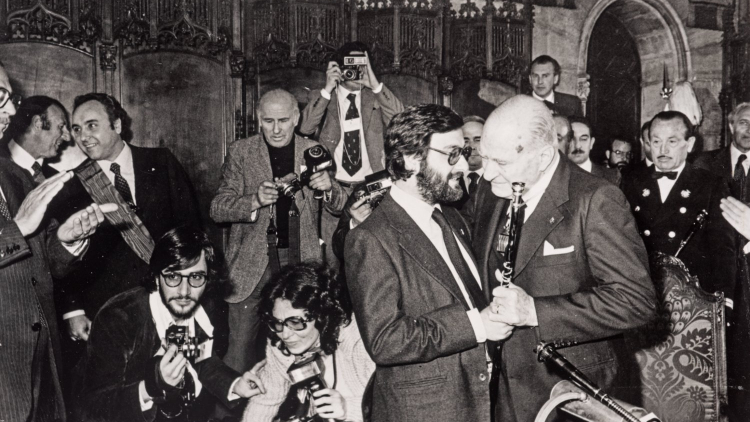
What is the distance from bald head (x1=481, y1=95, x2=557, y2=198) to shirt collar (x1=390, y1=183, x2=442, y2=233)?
0.27m

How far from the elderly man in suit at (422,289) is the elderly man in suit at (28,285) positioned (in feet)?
4.49

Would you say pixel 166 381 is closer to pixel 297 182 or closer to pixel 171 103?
pixel 297 182

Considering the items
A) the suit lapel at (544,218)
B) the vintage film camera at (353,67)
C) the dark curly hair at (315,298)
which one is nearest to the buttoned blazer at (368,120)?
the vintage film camera at (353,67)

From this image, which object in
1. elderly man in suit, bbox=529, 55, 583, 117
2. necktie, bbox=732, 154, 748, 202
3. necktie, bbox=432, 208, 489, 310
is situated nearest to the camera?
necktie, bbox=432, 208, 489, 310

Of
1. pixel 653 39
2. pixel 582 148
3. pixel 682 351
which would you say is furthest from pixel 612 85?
pixel 682 351

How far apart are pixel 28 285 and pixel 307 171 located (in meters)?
1.51

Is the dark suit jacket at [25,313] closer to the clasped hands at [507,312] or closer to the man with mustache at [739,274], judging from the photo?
the clasped hands at [507,312]

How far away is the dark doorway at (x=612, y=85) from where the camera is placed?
7.59 metres

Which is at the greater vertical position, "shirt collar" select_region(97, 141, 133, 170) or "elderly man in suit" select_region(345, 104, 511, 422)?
"shirt collar" select_region(97, 141, 133, 170)

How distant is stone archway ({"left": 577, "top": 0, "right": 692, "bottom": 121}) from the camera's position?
7.54m

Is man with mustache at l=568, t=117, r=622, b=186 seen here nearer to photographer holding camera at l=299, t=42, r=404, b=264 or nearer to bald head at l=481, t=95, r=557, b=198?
photographer holding camera at l=299, t=42, r=404, b=264

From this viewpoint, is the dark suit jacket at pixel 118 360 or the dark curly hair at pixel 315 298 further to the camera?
the dark curly hair at pixel 315 298

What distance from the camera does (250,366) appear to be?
3.73 meters

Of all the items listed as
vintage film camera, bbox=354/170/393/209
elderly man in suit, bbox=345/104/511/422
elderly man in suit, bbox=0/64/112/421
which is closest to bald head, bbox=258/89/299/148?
vintage film camera, bbox=354/170/393/209
